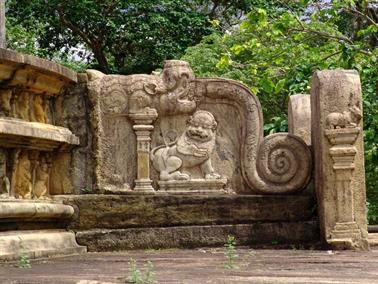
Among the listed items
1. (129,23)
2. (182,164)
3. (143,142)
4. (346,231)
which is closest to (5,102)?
(143,142)

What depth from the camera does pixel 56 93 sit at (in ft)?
25.2

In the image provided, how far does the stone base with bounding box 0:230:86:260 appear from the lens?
6.36 meters

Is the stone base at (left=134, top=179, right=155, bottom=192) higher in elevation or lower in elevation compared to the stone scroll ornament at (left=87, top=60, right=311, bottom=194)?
lower

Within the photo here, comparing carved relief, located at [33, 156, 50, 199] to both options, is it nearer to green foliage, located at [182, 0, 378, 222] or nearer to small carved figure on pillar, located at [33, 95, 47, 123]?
small carved figure on pillar, located at [33, 95, 47, 123]

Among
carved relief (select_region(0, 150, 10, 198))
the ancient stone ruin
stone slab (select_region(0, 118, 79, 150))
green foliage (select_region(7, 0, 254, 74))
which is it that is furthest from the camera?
green foliage (select_region(7, 0, 254, 74))

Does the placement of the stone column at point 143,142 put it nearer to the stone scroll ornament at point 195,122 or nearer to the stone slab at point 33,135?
the stone scroll ornament at point 195,122

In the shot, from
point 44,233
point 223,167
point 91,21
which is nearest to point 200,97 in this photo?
point 223,167

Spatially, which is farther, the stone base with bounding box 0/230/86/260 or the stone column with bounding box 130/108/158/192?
the stone column with bounding box 130/108/158/192

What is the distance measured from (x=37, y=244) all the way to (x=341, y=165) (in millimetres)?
2799

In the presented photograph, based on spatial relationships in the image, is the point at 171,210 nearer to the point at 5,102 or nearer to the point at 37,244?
the point at 37,244

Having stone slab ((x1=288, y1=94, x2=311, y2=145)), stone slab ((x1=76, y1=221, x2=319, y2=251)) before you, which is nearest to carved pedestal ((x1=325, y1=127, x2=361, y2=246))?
stone slab ((x1=76, y1=221, x2=319, y2=251))

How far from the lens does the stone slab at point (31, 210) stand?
6596mm

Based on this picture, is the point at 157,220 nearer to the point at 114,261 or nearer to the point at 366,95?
the point at 114,261

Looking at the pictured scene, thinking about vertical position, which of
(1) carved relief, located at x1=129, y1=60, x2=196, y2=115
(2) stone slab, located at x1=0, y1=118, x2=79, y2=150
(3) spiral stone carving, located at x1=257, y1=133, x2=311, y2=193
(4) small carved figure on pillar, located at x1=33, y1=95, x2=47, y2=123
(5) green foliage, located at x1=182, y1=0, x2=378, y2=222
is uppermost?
(5) green foliage, located at x1=182, y1=0, x2=378, y2=222
